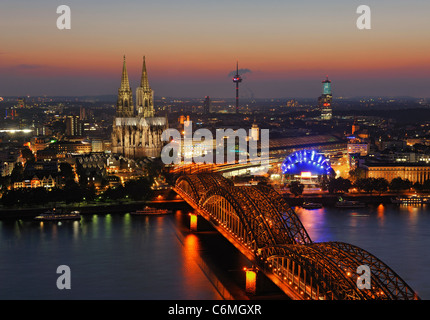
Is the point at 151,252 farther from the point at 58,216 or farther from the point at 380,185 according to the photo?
the point at 380,185

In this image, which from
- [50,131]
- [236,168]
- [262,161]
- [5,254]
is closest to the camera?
[5,254]

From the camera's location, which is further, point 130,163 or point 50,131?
point 50,131

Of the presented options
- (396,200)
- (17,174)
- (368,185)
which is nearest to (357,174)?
(368,185)

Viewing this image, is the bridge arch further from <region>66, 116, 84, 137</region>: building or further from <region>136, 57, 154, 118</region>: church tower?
<region>66, 116, 84, 137</region>: building

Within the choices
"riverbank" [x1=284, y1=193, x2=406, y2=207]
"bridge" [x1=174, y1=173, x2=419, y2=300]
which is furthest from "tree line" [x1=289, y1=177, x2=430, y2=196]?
"bridge" [x1=174, y1=173, x2=419, y2=300]

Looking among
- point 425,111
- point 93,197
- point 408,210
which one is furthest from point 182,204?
point 425,111

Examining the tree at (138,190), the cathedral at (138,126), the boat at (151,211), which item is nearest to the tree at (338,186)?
the tree at (138,190)

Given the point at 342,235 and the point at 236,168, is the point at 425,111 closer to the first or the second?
the point at 236,168
